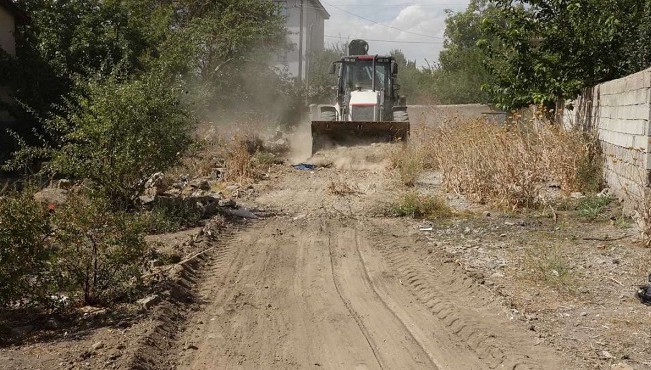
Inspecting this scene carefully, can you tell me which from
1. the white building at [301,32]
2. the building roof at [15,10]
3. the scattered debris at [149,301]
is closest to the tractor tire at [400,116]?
the building roof at [15,10]

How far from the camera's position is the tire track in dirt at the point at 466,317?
215 inches

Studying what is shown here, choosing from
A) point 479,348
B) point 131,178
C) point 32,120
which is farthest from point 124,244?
point 32,120

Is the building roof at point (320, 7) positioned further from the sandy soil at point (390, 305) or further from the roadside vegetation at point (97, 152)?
the sandy soil at point (390, 305)

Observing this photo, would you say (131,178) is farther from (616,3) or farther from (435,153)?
(616,3)

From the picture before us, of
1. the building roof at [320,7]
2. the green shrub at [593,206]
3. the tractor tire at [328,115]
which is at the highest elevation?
the building roof at [320,7]

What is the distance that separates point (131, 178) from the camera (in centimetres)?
1123

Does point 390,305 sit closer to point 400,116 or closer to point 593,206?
point 593,206

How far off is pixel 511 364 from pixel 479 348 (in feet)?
1.36

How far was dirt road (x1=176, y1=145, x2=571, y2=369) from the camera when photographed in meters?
5.56

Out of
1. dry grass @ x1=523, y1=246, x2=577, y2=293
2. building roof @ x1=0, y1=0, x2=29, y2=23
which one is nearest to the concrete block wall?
dry grass @ x1=523, y1=246, x2=577, y2=293

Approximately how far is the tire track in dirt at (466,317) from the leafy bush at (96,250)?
2958 mm

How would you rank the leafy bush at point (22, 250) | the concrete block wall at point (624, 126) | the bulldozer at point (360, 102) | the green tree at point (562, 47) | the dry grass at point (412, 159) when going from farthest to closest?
the bulldozer at point (360, 102) < the dry grass at point (412, 159) < the green tree at point (562, 47) < the concrete block wall at point (624, 126) < the leafy bush at point (22, 250)

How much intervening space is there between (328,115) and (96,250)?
55.7ft

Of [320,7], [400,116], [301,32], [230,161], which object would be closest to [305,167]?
[230,161]
